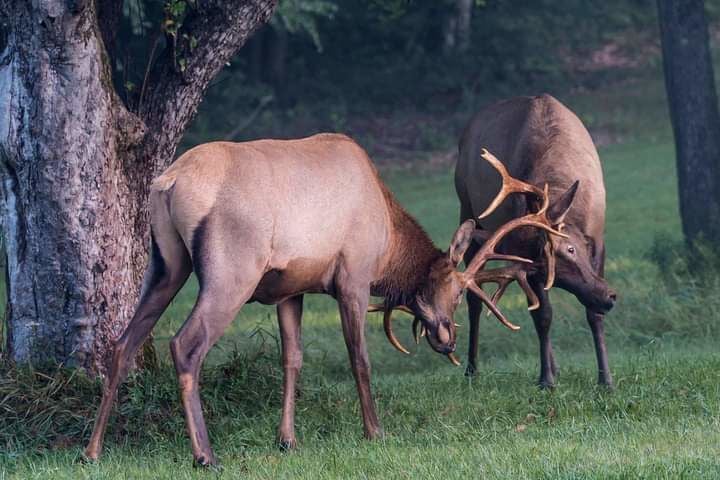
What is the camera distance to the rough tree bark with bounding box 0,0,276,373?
7.91m

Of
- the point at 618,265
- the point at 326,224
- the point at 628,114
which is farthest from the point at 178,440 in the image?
the point at 628,114

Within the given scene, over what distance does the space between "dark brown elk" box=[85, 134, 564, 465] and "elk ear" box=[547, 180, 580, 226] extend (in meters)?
0.31

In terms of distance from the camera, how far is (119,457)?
7164mm

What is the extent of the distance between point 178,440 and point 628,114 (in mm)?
23465

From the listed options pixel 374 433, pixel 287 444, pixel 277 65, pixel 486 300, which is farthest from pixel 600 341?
pixel 277 65

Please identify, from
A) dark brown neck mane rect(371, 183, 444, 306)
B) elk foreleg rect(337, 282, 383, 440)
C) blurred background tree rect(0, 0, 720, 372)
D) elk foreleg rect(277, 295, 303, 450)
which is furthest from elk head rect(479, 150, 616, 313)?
blurred background tree rect(0, 0, 720, 372)

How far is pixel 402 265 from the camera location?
27.8ft

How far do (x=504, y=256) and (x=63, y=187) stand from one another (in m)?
2.99

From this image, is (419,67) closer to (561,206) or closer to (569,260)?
(569,260)

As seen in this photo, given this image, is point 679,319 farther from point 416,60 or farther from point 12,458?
point 416,60

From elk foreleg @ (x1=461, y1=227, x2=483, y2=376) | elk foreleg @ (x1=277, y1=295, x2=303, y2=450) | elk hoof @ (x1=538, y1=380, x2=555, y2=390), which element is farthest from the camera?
elk foreleg @ (x1=461, y1=227, x2=483, y2=376)

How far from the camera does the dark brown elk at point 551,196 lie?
922 centimetres

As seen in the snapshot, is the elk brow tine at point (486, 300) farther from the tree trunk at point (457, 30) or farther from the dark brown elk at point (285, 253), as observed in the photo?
the tree trunk at point (457, 30)

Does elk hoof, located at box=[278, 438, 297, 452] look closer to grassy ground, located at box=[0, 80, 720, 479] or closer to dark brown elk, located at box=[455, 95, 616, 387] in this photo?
grassy ground, located at box=[0, 80, 720, 479]
